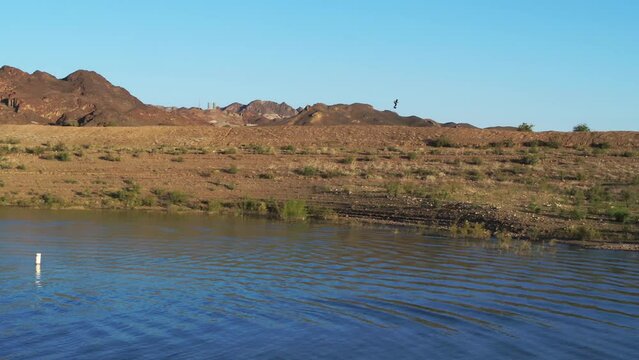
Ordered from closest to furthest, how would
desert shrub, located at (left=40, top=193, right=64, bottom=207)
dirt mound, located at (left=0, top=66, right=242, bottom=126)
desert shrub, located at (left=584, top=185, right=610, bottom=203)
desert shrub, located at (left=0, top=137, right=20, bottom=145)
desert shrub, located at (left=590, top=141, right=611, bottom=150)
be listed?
desert shrub, located at (left=584, top=185, right=610, bottom=203) < desert shrub, located at (left=40, top=193, right=64, bottom=207) < desert shrub, located at (left=590, top=141, right=611, bottom=150) < desert shrub, located at (left=0, top=137, right=20, bottom=145) < dirt mound, located at (left=0, top=66, right=242, bottom=126)

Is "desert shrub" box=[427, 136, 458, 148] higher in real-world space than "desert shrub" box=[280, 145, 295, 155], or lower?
higher

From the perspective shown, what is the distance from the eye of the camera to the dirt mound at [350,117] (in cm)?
9362

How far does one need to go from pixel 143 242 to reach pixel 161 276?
5.64 metres

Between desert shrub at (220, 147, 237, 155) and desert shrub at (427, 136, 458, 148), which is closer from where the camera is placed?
desert shrub at (220, 147, 237, 155)

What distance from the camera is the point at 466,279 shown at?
14805mm

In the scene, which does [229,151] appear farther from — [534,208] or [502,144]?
[534,208]

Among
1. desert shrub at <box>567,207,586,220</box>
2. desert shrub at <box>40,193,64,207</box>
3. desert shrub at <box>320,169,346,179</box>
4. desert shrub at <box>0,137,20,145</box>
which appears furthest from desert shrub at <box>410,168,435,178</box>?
desert shrub at <box>0,137,20,145</box>

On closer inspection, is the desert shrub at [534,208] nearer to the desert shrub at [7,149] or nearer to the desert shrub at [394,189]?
the desert shrub at [394,189]

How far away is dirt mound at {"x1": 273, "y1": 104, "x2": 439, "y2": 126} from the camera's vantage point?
9362cm

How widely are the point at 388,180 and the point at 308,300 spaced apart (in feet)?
80.5

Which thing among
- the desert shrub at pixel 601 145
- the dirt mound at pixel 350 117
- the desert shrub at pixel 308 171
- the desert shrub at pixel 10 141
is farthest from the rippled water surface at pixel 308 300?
the dirt mound at pixel 350 117

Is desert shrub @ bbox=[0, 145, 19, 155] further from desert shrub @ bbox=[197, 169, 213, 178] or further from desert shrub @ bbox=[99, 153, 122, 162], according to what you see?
desert shrub @ bbox=[197, 169, 213, 178]

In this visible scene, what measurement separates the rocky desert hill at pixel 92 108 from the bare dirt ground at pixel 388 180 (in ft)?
123

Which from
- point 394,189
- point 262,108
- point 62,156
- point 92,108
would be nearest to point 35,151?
point 62,156
